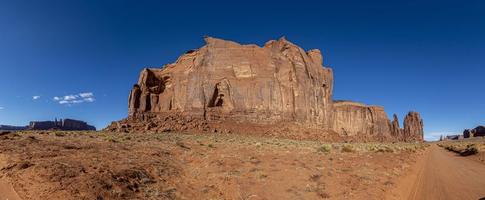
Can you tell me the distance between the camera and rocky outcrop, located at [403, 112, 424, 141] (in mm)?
169750

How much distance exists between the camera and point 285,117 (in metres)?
65.9

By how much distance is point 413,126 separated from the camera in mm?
175625

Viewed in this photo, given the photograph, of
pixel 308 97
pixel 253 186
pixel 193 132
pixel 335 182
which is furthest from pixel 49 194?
pixel 308 97

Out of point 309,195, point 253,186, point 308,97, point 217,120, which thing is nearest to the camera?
point 309,195

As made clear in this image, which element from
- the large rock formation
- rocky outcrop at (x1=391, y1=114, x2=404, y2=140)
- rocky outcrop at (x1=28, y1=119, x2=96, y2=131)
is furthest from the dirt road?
rocky outcrop at (x1=391, y1=114, x2=404, y2=140)

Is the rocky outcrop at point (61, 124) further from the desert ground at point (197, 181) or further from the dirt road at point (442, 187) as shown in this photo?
the dirt road at point (442, 187)

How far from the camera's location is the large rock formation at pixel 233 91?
6062 centimetres

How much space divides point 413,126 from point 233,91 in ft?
502

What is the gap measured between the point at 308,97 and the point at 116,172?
218 ft

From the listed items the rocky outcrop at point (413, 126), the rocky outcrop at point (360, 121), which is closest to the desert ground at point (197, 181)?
the rocky outcrop at point (360, 121)

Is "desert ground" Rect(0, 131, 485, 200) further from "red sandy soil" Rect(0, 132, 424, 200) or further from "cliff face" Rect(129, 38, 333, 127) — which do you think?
"cliff face" Rect(129, 38, 333, 127)

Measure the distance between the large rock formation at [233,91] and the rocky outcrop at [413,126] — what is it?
385ft

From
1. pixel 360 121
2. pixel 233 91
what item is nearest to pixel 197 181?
pixel 233 91

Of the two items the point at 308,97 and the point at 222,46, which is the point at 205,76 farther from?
the point at 308,97
